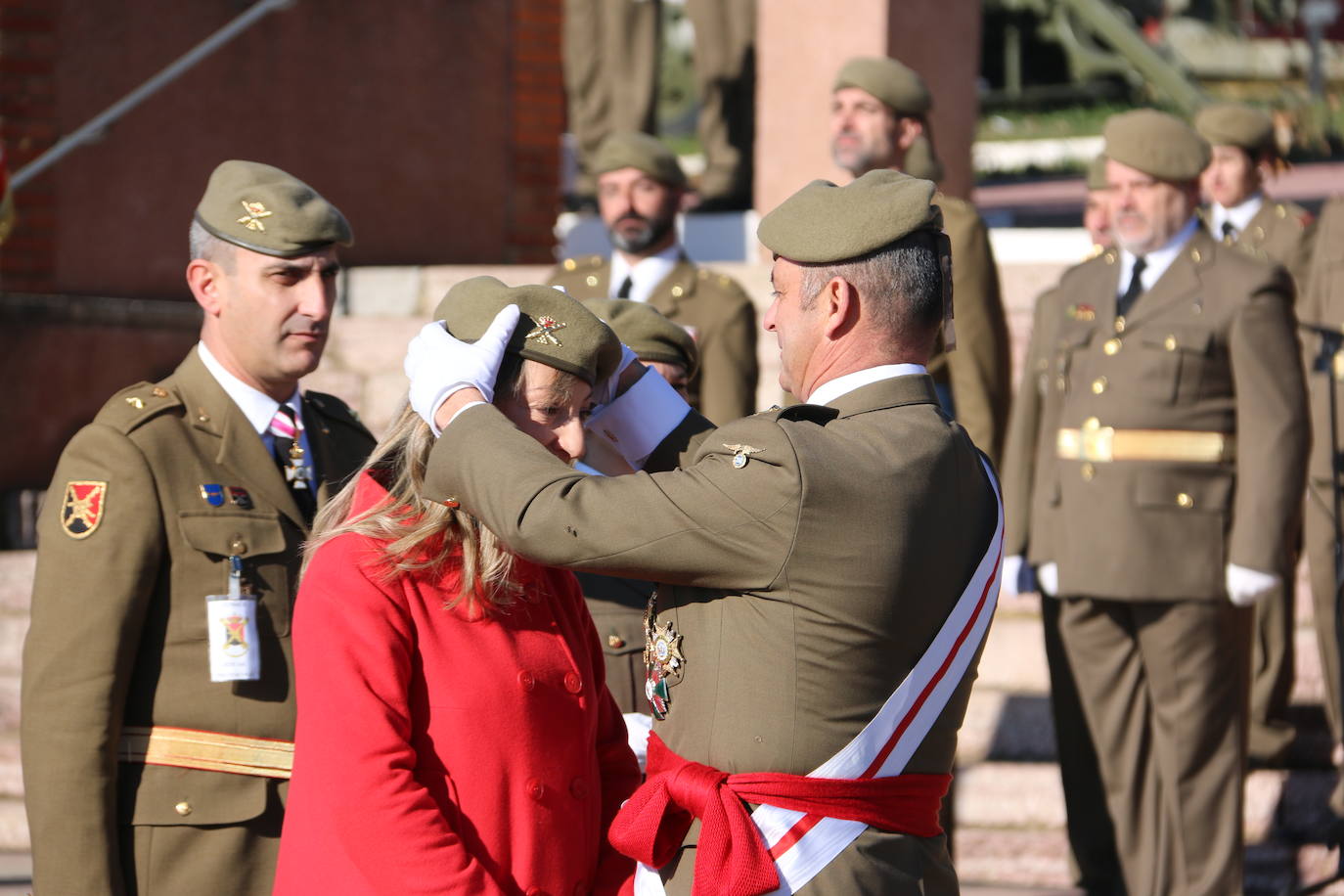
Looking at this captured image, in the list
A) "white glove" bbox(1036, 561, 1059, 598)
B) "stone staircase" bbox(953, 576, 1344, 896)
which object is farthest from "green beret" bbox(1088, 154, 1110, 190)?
"white glove" bbox(1036, 561, 1059, 598)

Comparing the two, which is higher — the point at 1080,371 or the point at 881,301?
the point at 881,301

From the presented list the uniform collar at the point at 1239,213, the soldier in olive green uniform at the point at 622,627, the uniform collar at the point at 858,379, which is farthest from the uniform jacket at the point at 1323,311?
the uniform collar at the point at 858,379

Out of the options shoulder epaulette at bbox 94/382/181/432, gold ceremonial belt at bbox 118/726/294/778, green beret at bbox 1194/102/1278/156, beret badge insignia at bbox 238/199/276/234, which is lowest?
gold ceremonial belt at bbox 118/726/294/778

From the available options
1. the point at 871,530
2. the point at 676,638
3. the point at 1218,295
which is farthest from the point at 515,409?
the point at 1218,295

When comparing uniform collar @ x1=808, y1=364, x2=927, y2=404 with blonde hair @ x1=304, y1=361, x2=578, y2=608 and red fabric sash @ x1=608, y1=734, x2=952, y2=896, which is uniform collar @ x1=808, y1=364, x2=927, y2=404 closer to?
blonde hair @ x1=304, y1=361, x2=578, y2=608

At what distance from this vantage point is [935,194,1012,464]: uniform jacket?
534 centimetres

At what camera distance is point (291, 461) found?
3.37 m

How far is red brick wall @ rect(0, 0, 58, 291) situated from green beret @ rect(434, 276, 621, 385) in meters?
5.74

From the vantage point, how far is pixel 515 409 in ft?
8.95

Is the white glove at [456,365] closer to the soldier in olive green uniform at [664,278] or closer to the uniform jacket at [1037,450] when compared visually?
the soldier in olive green uniform at [664,278]

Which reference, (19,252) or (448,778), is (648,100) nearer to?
(19,252)

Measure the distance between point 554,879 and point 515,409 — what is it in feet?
2.17

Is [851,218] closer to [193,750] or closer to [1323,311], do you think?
[193,750]

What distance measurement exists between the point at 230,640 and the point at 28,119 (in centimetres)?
548
